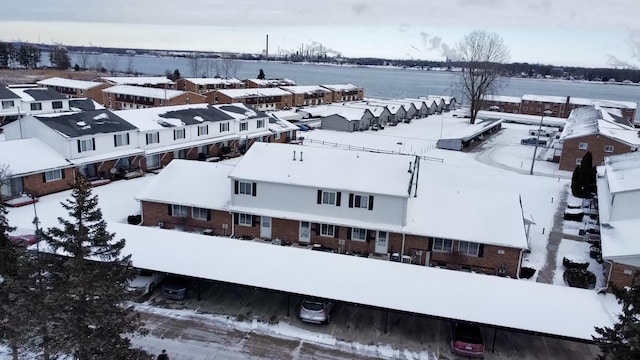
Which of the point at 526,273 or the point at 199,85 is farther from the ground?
the point at 199,85

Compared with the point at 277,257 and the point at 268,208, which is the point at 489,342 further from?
the point at 268,208

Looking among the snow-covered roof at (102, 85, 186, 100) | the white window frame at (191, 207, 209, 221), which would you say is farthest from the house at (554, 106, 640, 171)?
the snow-covered roof at (102, 85, 186, 100)

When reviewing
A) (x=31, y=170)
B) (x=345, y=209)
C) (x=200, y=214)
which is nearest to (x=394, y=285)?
(x=345, y=209)

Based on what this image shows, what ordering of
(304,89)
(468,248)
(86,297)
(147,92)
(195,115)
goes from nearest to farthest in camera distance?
(86,297) → (468,248) → (195,115) → (147,92) → (304,89)

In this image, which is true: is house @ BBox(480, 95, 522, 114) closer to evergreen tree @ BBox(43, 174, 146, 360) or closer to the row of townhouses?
the row of townhouses

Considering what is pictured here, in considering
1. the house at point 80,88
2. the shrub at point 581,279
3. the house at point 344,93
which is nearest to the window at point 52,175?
the shrub at point 581,279

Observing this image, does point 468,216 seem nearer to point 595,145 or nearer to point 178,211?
point 178,211

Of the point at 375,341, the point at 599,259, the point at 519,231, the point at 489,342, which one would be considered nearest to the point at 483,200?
the point at 519,231
